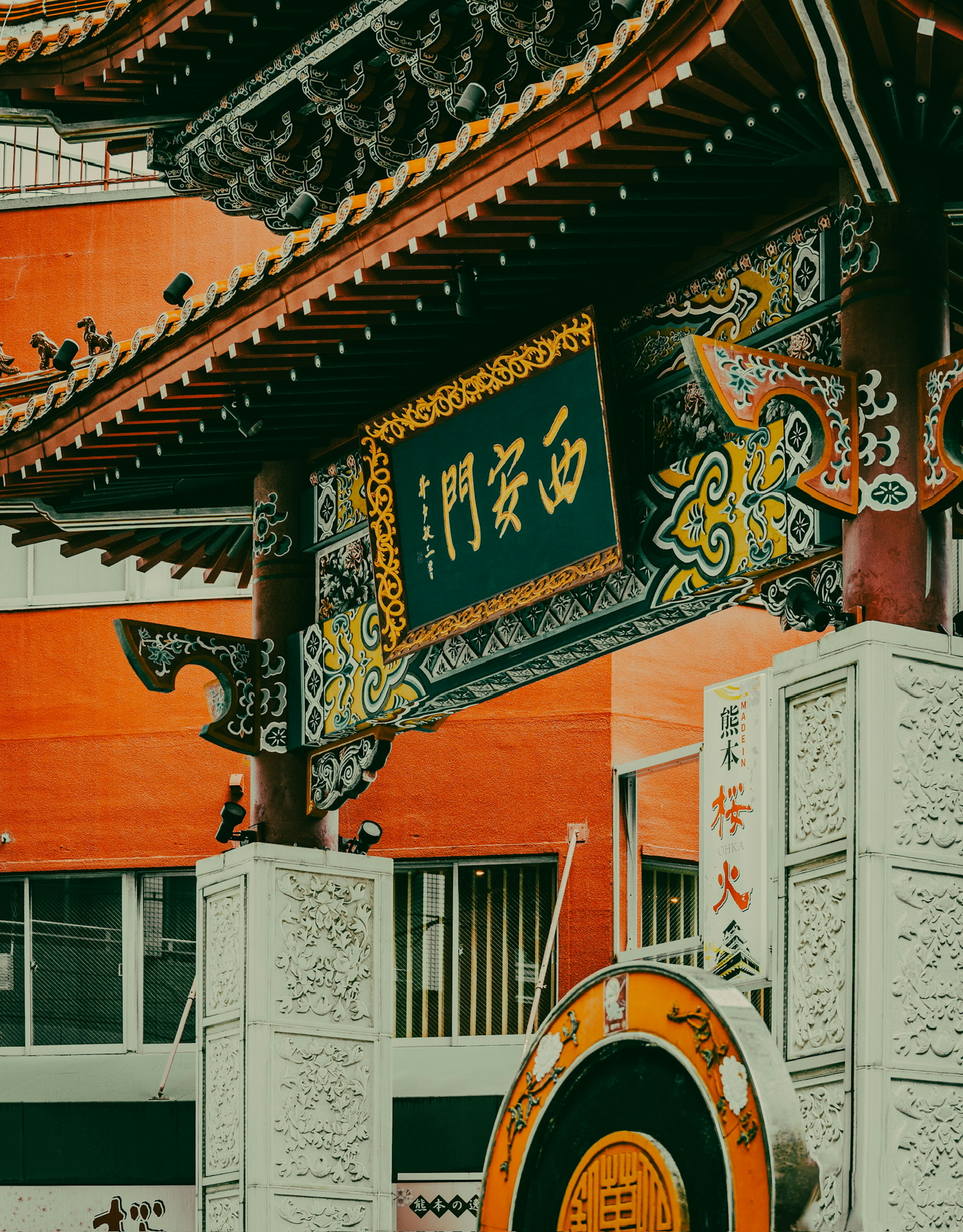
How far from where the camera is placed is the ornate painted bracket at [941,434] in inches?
239

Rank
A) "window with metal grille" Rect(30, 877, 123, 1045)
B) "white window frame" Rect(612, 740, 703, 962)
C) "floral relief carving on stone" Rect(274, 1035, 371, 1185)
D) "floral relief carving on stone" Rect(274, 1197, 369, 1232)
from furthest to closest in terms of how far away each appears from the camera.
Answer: "window with metal grille" Rect(30, 877, 123, 1045), "white window frame" Rect(612, 740, 703, 962), "floral relief carving on stone" Rect(274, 1035, 371, 1185), "floral relief carving on stone" Rect(274, 1197, 369, 1232)

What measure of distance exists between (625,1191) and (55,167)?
14.5 meters

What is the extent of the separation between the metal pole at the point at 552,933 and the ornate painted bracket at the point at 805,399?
26.9 ft

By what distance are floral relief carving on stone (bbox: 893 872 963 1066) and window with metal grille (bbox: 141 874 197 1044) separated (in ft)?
33.4

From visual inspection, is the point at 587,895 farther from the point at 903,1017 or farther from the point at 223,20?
the point at 903,1017

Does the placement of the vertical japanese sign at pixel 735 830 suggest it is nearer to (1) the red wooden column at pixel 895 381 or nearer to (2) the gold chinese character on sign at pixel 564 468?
(2) the gold chinese character on sign at pixel 564 468

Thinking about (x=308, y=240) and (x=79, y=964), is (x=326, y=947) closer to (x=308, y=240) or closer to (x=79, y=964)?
(x=308, y=240)

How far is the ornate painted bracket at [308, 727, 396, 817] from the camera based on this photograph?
340 inches

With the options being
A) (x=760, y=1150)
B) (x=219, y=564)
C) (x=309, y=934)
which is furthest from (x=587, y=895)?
(x=760, y=1150)

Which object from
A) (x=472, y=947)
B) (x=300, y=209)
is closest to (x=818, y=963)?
(x=300, y=209)

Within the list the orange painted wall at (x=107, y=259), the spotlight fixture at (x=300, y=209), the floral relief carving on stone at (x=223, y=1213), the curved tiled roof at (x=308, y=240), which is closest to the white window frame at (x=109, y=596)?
the orange painted wall at (x=107, y=259)

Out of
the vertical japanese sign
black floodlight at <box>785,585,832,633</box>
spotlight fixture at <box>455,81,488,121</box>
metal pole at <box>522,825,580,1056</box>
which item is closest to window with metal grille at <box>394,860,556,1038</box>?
metal pole at <box>522,825,580,1056</box>

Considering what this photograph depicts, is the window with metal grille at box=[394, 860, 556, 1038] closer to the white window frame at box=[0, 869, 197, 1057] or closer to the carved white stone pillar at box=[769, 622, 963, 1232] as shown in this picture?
the white window frame at box=[0, 869, 197, 1057]

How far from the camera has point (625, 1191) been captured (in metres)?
4.64
